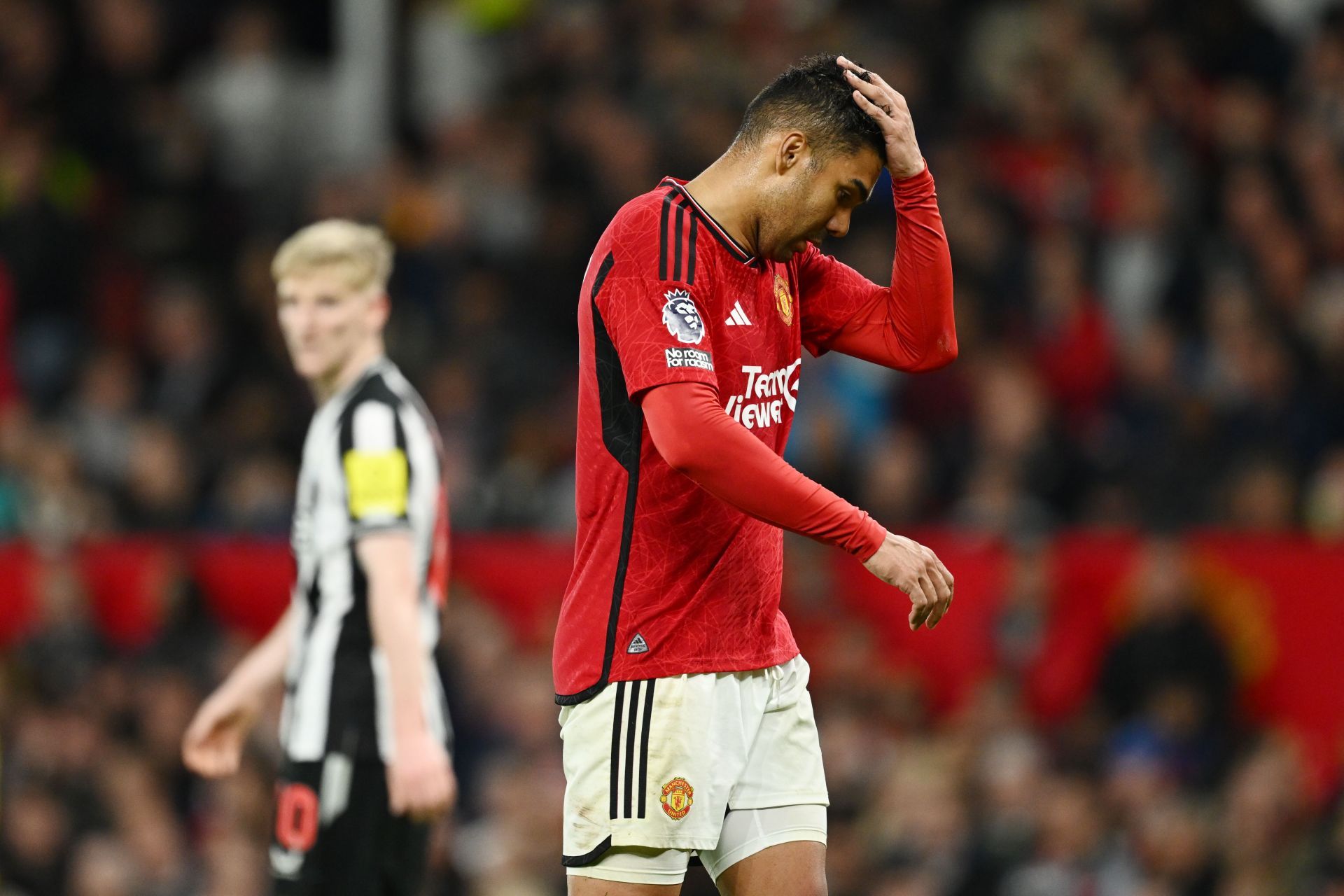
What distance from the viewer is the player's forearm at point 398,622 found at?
5066mm

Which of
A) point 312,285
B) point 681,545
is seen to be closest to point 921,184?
point 681,545

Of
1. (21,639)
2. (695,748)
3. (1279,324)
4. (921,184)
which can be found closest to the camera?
(695,748)

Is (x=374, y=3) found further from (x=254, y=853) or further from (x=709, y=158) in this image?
(x=254, y=853)

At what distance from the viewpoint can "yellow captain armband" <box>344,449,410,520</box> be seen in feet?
17.4

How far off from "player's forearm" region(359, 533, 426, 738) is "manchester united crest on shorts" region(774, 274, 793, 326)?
148cm

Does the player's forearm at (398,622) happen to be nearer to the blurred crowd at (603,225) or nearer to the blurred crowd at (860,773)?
the blurred crowd at (860,773)

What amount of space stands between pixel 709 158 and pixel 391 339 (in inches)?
88.8

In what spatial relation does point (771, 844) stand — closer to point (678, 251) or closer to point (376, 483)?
point (678, 251)

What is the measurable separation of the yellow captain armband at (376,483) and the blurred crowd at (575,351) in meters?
3.37

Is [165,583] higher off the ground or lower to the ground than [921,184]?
lower

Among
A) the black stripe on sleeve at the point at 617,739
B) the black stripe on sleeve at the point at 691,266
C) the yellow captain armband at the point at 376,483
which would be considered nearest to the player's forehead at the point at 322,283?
the yellow captain armband at the point at 376,483

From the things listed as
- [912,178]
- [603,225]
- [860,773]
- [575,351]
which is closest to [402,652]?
[912,178]

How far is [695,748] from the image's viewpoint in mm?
4047

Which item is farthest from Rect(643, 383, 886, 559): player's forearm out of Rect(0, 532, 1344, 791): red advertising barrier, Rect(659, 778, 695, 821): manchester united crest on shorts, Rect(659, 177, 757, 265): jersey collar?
Rect(0, 532, 1344, 791): red advertising barrier
